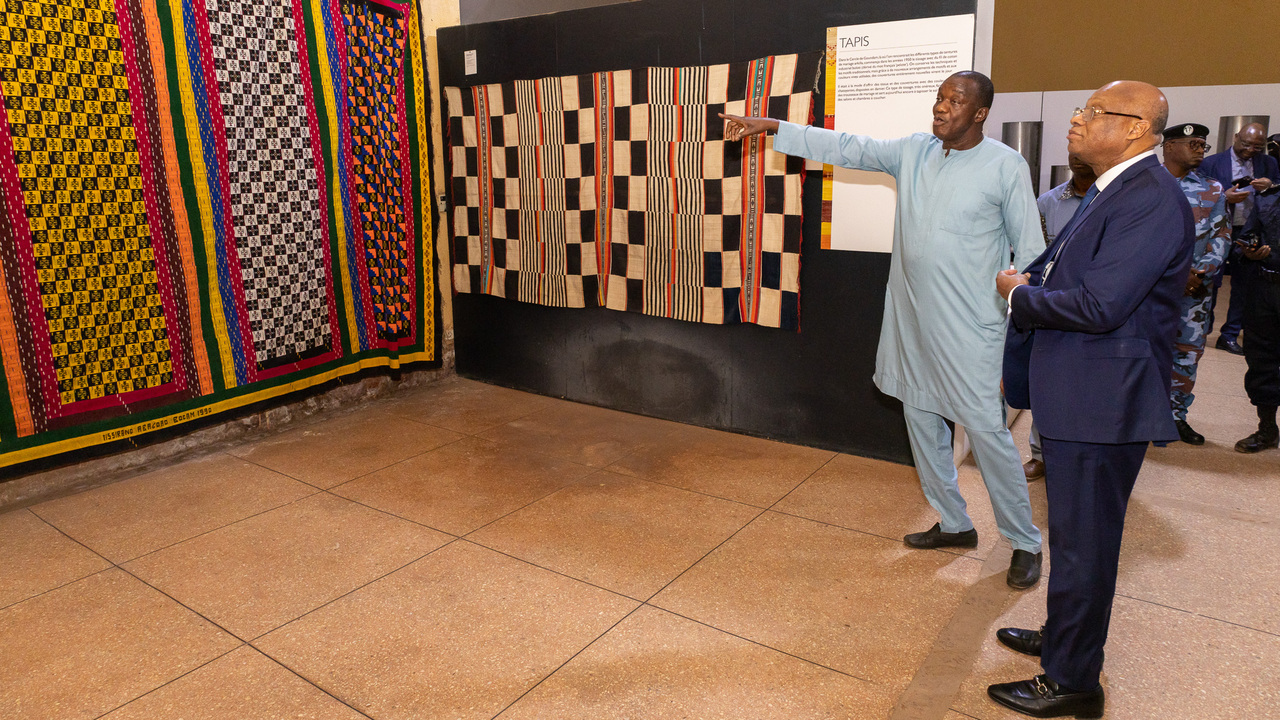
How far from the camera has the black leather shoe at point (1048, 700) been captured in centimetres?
173

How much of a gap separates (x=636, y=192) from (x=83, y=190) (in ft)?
7.40

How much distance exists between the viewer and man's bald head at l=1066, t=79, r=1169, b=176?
152cm

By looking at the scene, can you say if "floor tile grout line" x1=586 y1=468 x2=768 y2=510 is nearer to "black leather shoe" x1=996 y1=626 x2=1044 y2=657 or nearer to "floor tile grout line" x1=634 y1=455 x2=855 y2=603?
"floor tile grout line" x1=634 y1=455 x2=855 y2=603

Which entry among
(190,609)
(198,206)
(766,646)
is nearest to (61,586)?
(190,609)

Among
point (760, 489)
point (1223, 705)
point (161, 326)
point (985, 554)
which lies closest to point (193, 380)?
point (161, 326)

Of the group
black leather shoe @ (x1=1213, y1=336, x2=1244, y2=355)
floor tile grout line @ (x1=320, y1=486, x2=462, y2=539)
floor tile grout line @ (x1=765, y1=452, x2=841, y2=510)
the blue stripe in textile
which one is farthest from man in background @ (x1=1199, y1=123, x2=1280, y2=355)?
the blue stripe in textile

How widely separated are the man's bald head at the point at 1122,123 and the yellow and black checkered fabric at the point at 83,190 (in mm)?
3357

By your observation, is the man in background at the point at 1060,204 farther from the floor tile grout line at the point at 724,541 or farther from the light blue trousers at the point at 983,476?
the floor tile grout line at the point at 724,541

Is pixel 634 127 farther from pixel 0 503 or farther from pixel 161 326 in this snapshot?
pixel 0 503

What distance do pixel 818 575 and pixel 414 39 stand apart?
3513 millimetres

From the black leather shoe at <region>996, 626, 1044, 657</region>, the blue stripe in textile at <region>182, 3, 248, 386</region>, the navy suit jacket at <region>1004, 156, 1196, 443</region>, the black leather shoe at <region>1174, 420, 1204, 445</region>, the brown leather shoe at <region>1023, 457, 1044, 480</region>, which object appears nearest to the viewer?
the navy suit jacket at <region>1004, 156, 1196, 443</region>

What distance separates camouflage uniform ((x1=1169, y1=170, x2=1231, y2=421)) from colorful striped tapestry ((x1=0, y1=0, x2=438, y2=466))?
12.1 ft

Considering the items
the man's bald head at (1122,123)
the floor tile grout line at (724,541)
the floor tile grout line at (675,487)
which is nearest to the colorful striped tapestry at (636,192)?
the floor tile grout line at (724,541)

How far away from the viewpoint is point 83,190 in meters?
3.07
